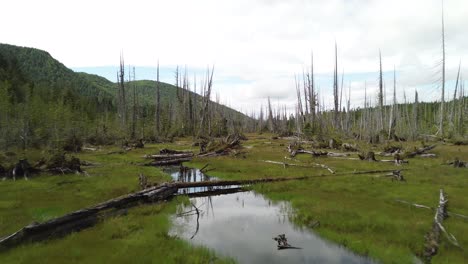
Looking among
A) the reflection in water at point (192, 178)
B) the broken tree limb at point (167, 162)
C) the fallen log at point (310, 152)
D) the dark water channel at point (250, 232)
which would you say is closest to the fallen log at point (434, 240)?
the dark water channel at point (250, 232)

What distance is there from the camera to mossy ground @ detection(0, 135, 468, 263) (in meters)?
9.27

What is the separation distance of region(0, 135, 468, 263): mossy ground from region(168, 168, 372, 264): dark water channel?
608 millimetres

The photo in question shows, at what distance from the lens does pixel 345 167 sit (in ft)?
83.0

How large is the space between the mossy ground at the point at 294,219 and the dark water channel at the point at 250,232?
2.00ft

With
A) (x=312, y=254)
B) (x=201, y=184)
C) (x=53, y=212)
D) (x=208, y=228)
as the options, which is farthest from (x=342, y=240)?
(x=53, y=212)

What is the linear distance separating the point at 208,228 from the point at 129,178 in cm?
997

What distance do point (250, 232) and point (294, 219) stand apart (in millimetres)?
2379

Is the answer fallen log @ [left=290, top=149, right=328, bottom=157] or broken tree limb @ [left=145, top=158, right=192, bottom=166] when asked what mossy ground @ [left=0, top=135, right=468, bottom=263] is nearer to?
broken tree limb @ [left=145, top=158, right=192, bottom=166]

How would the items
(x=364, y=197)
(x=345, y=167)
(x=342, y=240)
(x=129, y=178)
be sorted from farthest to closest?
(x=345, y=167), (x=129, y=178), (x=364, y=197), (x=342, y=240)

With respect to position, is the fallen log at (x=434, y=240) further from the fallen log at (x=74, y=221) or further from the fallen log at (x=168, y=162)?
the fallen log at (x=168, y=162)

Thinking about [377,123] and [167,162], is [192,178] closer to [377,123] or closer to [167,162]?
[167,162]

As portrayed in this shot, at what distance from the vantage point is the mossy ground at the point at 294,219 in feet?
30.4

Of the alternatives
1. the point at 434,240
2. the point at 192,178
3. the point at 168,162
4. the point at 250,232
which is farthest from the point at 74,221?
the point at 168,162

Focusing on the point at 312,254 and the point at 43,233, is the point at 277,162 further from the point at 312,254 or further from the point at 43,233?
the point at 43,233
